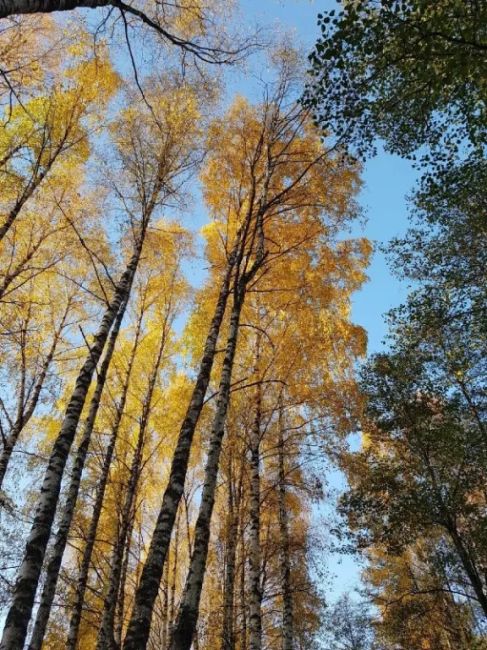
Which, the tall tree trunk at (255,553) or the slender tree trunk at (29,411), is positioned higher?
the slender tree trunk at (29,411)

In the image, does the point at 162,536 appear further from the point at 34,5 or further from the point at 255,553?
the point at 34,5

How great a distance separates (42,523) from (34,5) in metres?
5.10

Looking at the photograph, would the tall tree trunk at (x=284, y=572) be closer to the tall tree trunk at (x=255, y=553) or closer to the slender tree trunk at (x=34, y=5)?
the tall tree trunk at (x=255, y=553)

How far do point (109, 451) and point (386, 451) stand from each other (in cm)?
952

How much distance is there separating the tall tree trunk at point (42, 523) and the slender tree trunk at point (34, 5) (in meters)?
4.40

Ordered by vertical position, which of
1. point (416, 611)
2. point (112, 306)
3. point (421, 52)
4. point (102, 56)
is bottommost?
point (416, 611)

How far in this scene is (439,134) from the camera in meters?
7.74

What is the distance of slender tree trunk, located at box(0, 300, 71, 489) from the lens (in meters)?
9.65

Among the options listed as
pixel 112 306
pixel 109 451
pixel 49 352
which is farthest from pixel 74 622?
pixel 49 352

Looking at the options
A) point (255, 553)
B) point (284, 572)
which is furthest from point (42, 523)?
point (284, 572)

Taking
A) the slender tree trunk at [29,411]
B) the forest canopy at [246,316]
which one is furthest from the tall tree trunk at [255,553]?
the slender tree trunk at [29,411]

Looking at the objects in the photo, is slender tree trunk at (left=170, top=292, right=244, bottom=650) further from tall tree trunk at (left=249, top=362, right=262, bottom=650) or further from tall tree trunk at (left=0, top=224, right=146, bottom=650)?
tall tree trunk at (left=249, top=362, right=262, bottom=650)

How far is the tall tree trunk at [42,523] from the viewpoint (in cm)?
457

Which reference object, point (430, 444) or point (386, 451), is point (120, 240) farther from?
point (386, 451)
